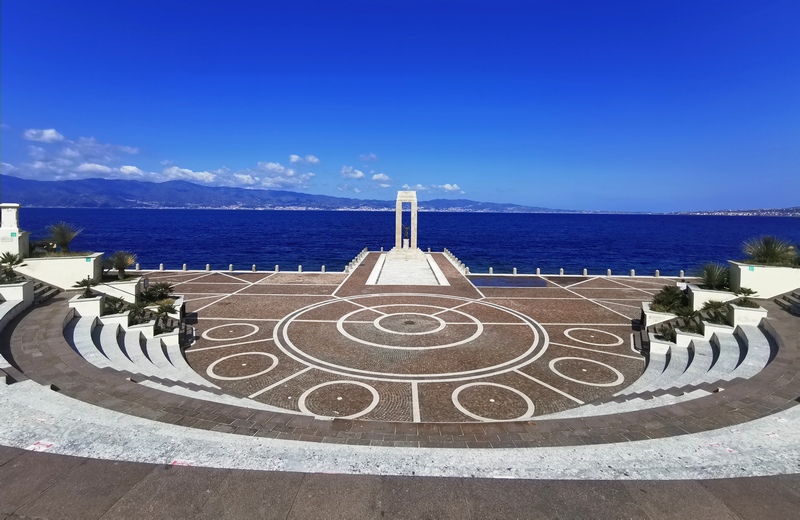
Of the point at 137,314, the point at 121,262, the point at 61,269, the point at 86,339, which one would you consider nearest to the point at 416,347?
the point at 137,314

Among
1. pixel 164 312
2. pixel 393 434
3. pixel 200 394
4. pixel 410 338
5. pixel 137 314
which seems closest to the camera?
pixel 393 434

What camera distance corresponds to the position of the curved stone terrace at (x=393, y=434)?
5.21 meters

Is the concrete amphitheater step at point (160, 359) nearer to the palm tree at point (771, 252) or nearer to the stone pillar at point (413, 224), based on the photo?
the palm tree at point (771, 252)

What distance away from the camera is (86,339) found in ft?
46.2

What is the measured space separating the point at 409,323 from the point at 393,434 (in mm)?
13211

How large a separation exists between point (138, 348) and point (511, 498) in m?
15.0

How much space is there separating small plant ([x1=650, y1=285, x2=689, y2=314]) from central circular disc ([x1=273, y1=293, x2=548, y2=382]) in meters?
5.69

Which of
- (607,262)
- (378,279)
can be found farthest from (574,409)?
(607,262)

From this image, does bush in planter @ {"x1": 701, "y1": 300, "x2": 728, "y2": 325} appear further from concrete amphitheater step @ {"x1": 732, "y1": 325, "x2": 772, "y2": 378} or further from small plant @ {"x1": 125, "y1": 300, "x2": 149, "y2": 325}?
small plant @ {"x1": 125, "y1": 300, "x2": 149, "y2": 325}

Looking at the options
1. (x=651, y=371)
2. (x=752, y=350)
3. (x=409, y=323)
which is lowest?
(x=651, y=371)

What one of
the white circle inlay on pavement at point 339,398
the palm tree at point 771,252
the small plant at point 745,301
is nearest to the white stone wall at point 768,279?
the palm tree at point 771,252

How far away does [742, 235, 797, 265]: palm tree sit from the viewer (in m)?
20.7

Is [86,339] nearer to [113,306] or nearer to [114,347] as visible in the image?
[114,347]

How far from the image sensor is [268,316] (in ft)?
73.3
